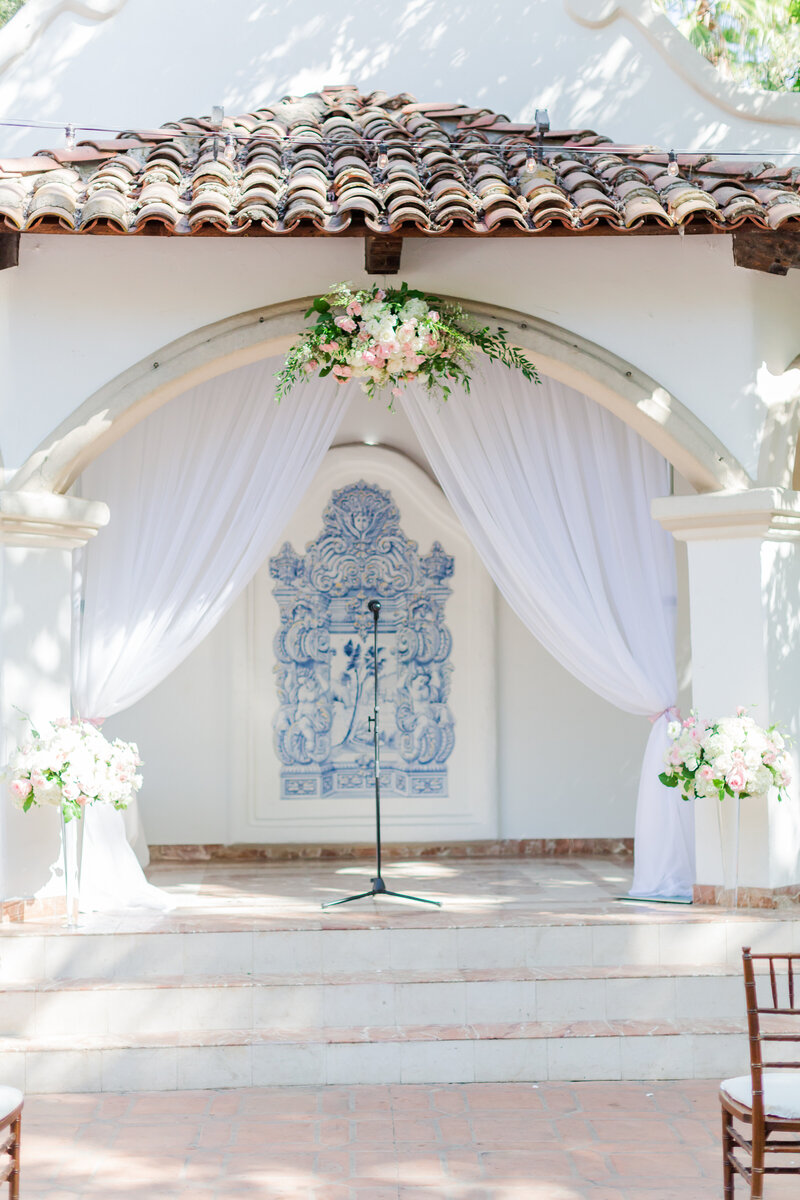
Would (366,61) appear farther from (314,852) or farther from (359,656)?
(314,852)

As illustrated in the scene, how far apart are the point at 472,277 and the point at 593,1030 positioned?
363 centimetres

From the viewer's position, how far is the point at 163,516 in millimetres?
6652

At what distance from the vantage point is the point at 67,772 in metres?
5.71

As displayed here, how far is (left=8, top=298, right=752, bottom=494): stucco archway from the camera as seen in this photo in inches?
241

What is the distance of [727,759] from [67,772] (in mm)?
3011

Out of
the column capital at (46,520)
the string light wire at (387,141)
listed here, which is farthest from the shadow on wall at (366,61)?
the column capital at (46,520)

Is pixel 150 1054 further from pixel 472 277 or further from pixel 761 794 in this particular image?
pixel 472 277

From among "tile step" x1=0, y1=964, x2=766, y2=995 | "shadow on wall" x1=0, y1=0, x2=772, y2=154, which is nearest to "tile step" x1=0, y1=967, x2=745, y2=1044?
"tile step" x1=0, y1=964, x2=766, y2=995

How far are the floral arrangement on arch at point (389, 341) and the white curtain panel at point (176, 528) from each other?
0.50 meters

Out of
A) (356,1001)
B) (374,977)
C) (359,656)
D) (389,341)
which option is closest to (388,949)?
(374,977)

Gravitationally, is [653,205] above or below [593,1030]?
above

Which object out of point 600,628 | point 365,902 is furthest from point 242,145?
point 365,902

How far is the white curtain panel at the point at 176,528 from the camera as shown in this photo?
6.43 metres

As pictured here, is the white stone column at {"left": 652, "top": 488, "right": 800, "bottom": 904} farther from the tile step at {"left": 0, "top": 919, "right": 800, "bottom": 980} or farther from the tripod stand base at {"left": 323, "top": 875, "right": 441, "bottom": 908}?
the tripod stand base at {"left": 323, "top": 875, "right": 441, "bottom": 908}
